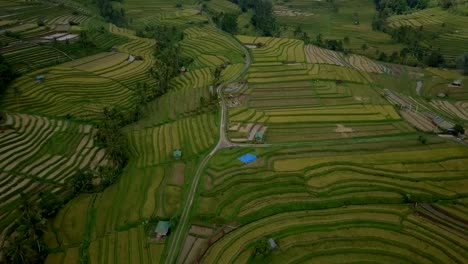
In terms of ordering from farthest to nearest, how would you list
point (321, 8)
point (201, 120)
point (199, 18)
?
1. point (321, 8)
2. point (199, 18)
3. point (201, 120)

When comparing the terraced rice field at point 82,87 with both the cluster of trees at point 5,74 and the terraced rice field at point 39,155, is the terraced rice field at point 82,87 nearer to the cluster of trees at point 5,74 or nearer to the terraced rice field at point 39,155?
the cluster of trees at point 5,74

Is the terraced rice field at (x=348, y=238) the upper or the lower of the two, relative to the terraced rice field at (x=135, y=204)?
upper

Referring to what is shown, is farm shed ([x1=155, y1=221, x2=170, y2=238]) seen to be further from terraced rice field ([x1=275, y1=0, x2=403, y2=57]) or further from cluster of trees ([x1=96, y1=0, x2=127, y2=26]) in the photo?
cluster of trees ([x1=96, y1=0, x2=127, y2=26])

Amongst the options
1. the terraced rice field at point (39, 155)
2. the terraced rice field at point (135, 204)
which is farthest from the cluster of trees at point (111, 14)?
the terraced rice field at point (135, 204)

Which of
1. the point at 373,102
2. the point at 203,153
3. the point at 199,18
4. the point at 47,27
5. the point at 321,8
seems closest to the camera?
the point at 203,153

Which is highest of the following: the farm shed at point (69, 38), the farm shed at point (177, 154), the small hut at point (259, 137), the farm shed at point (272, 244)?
the farm shed at point (69, 38)

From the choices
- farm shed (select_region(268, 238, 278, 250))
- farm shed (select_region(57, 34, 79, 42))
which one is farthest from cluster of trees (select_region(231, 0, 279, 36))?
farm shed (select_region(268, 238, 278, 250))

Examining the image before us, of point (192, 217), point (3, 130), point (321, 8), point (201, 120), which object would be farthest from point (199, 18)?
point (192, 217)

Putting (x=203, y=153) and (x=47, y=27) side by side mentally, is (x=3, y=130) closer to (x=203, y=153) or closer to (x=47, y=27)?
(x=203, y=153)
